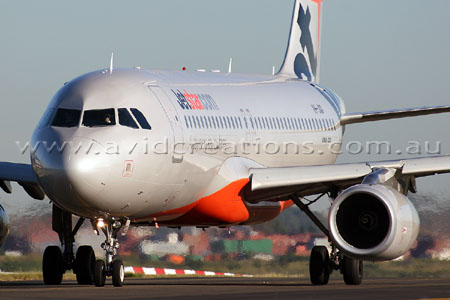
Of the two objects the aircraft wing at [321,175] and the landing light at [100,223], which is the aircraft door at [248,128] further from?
the landing light at [100,223]

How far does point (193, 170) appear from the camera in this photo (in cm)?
2573

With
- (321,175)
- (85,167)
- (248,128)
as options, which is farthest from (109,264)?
(248,128)

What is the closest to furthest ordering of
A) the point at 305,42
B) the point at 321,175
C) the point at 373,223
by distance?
1. the point at 373,223
2. the point at 321,175
3. the point at 305,42

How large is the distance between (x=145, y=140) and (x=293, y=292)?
156 inches

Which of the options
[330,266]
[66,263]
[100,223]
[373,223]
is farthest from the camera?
[66,263]

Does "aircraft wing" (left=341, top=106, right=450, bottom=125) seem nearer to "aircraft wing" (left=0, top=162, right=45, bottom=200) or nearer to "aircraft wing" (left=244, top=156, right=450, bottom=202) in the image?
"aircraft wing" (left=244, top=156, right=450, bottom=202)

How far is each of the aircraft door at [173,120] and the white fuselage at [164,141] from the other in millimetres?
25

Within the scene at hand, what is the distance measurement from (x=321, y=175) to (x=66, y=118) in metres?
5.63

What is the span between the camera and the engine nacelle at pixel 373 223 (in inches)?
901

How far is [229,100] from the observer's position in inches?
1149

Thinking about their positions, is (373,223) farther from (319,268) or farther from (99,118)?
(99,118)

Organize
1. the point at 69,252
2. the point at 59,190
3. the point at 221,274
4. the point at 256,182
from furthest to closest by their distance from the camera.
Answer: the point at 221,274 → the point at 69,252 → the point at 256,182 → the point at 59,190

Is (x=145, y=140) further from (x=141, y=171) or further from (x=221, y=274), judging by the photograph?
(x=221, y=274)

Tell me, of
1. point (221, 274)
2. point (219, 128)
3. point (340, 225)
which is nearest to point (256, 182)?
point (219, 128)
